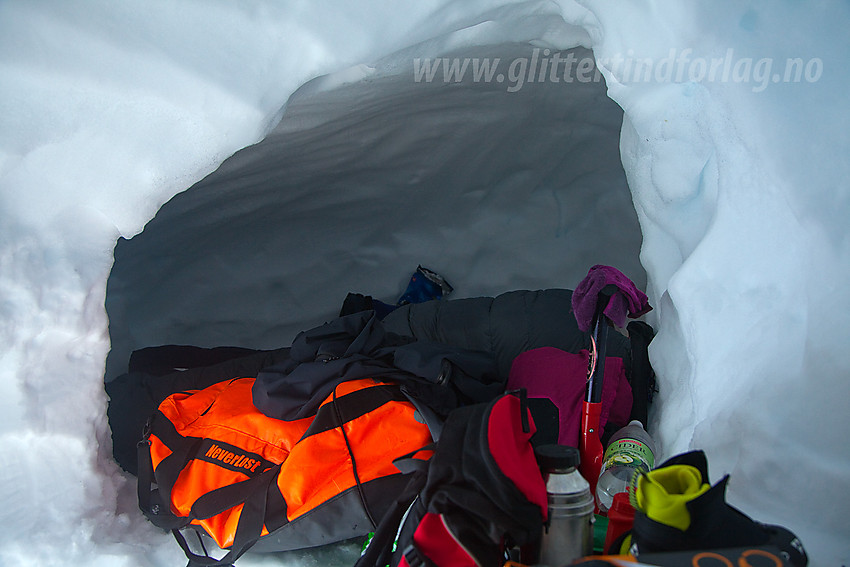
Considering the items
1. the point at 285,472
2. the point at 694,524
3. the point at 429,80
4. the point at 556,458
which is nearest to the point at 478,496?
the point at 556,458

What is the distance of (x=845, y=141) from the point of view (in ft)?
2.52

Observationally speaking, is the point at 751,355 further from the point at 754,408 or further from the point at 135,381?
the point at 135,381

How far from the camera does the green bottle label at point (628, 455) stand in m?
1.03

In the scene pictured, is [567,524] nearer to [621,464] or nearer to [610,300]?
[621,464]

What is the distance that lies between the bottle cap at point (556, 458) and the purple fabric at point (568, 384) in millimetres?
517

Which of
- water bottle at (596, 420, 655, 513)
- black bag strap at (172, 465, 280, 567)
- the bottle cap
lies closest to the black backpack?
the bottle cap

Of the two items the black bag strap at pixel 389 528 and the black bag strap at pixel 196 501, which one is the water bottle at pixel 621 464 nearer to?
the black bag strap at pixel 389 528

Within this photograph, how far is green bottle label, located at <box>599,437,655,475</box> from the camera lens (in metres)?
1.03

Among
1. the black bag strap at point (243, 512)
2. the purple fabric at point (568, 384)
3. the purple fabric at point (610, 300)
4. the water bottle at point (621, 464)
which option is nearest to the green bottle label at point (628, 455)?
the water bottle at point (621, 464)

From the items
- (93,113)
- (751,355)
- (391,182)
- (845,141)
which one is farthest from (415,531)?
(391,182)

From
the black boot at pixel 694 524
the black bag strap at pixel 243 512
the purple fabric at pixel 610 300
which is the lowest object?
the black bag strap at pixel 243 512

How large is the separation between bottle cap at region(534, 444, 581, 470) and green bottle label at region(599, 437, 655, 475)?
13.8 inches

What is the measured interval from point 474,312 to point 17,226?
1.13m

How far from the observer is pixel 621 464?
102 cm
